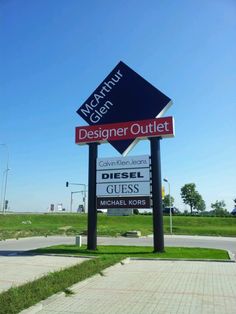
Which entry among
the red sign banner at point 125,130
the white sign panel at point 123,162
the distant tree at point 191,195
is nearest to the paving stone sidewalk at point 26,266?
the white sign panel at point 123,162

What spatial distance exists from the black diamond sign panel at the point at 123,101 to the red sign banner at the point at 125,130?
1.27 feet

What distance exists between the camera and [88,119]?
19172 mm

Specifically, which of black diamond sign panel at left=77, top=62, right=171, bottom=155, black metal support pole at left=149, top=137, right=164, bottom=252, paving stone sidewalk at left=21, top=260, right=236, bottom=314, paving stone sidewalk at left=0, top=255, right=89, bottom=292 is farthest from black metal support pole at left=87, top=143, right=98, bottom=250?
paving stone sidewalk at left=21, top=260, right=236, bottom=314

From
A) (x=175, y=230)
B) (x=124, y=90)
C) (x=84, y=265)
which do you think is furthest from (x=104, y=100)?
(x=175, y=230)

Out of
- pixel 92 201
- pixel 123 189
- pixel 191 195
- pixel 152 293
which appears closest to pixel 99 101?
pixel 123 189

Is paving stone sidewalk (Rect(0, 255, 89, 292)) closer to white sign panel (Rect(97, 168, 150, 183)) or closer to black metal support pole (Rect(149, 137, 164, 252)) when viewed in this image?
black metal support pole (Rect(149, 137, 164, 252))

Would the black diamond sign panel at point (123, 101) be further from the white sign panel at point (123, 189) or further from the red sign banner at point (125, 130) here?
the white sign panel at point (123, 189)

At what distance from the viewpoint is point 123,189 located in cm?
1767

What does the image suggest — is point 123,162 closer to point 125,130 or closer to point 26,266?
point 125,130

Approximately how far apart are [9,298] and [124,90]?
44.4 feet

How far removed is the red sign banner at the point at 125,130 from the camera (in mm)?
17078

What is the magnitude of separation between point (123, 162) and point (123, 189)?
1358 mm

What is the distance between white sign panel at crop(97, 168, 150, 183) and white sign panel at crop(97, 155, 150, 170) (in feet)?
0.66

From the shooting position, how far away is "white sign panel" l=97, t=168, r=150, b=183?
56.9 feet
